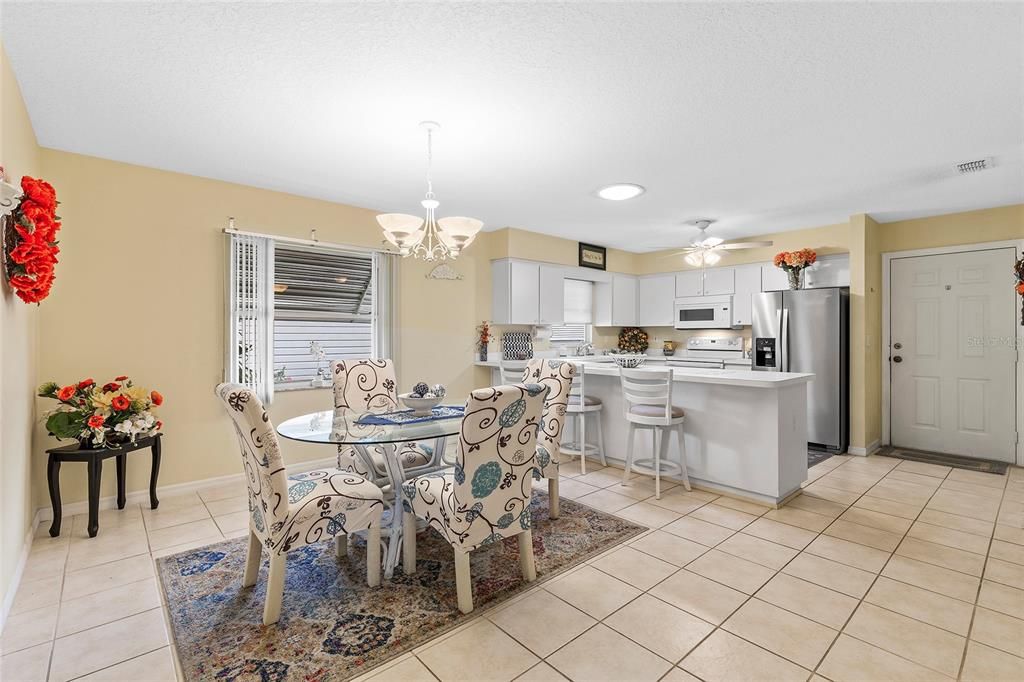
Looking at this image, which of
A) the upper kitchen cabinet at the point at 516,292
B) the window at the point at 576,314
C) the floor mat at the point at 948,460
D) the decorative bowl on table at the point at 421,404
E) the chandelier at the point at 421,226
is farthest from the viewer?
the window at the point at 576,314

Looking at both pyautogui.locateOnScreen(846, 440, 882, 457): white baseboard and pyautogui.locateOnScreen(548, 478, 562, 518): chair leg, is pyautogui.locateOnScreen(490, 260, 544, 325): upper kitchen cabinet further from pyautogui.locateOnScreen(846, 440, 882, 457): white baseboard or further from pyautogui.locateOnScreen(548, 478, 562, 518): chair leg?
pyautogui.locateOnScreen(846, 440, 882, 457): white baseboard

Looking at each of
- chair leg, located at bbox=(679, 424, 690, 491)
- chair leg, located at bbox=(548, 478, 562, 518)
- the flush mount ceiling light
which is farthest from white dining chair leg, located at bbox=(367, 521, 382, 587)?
the flush mount ceiling light

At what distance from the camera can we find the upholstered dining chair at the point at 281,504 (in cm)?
197

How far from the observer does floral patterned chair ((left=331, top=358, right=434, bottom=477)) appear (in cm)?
318

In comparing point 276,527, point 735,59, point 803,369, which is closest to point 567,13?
point 735,59

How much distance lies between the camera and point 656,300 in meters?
7.09

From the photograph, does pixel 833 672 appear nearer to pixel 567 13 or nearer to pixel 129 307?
pixel 567 13

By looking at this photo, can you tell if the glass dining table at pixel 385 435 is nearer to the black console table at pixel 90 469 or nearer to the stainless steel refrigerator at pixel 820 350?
the black console table at pixel 90 469

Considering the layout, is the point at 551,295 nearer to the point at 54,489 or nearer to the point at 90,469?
the point at 90,469

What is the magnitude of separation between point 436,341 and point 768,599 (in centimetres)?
380

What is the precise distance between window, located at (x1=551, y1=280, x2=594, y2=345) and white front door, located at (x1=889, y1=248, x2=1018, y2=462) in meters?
3.47

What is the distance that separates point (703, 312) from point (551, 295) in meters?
2.13

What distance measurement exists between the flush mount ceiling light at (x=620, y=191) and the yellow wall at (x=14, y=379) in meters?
3.56

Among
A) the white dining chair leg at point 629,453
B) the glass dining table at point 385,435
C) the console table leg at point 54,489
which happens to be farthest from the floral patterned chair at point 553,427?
the console table leg at point 54,489
